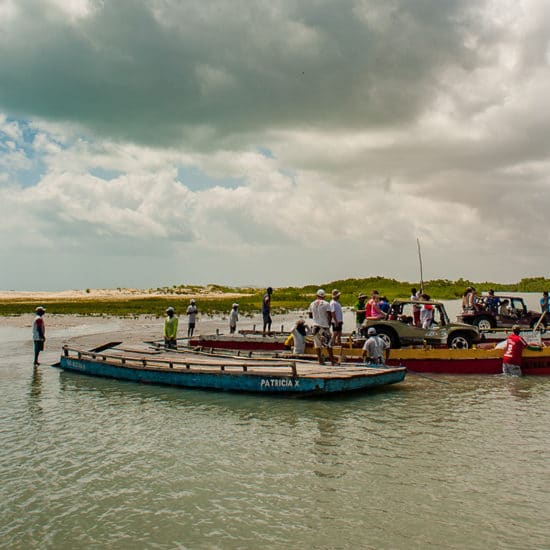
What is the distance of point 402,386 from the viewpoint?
644 inches

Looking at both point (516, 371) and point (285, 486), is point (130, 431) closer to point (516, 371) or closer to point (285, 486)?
point (285, 486)

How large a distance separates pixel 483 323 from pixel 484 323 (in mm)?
39

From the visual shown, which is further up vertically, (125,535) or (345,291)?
(345,291)

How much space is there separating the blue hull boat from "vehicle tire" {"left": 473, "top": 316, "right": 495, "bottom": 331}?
8.70 metres

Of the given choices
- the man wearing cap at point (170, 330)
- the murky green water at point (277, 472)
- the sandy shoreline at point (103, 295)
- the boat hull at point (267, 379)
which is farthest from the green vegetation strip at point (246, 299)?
the murky green water at point (277, 472)

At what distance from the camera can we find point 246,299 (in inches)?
3152

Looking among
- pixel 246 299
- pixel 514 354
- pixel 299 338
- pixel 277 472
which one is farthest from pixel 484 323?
pixel 246 299

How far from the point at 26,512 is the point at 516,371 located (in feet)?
48.9

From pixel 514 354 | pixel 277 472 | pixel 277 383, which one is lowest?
pixel 277 472

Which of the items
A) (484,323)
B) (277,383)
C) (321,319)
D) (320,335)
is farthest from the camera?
(484,323)

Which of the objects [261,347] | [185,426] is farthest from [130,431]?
[261,347]

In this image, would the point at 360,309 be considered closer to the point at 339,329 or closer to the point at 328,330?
the point at 339,329

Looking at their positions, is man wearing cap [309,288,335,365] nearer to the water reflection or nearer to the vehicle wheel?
the water reflection

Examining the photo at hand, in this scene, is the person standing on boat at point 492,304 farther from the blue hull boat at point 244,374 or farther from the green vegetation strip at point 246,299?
the green vegetation strip at point 246,299
